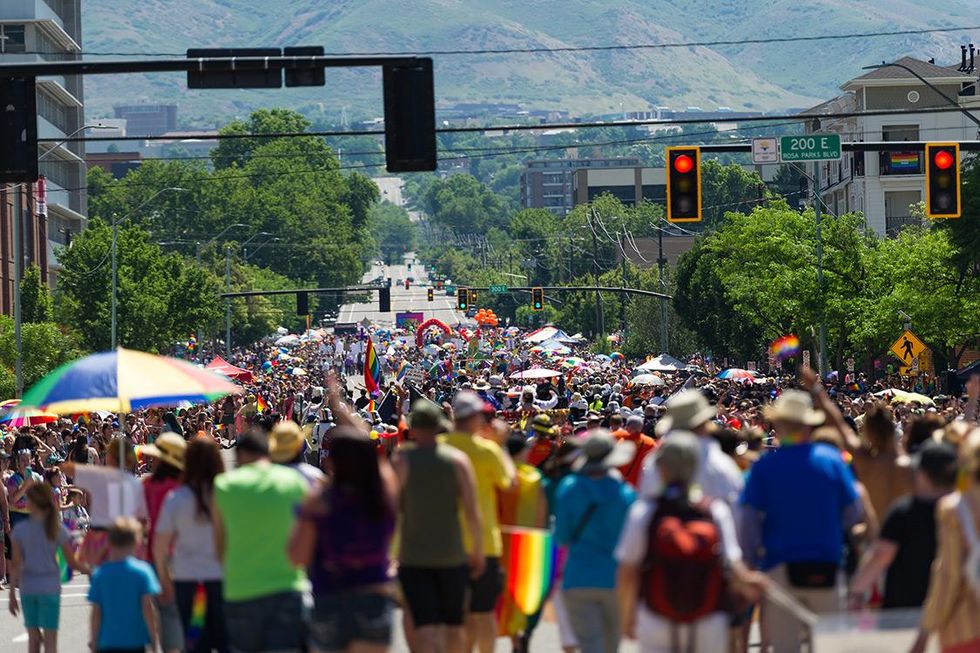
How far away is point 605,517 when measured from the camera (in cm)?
1109

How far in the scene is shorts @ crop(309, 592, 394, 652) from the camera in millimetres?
9570

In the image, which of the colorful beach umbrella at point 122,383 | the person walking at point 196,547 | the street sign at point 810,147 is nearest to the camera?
the person walking at point 196,547

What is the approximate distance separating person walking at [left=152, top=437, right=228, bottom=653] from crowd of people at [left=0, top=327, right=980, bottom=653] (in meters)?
0.01

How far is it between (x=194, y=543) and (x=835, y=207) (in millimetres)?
102787

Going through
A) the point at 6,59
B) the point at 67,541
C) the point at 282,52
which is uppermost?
the point at 6,59

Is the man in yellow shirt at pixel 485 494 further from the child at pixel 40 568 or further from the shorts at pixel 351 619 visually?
the child at pixel 40 568

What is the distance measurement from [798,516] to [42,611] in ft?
18.7

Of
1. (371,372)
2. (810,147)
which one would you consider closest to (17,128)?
(810,147)

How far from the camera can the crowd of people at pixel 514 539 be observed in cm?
890

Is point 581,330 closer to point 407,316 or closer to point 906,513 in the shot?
point 407,316

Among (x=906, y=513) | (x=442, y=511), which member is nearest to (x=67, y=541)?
(x=442, y=511)

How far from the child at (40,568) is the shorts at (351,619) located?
438cm

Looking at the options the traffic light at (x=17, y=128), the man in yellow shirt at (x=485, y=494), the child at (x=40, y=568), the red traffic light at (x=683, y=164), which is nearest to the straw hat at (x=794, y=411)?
the man in yellow shirt at (x=485, y=494)

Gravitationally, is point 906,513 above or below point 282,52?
below
